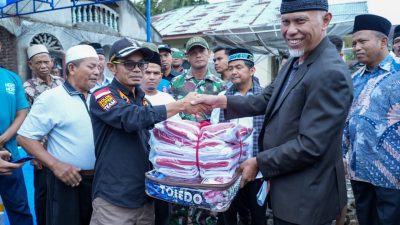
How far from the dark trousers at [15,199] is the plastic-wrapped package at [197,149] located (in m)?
2.00

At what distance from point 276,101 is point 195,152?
1.87 feet

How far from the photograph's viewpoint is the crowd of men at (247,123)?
1.90m

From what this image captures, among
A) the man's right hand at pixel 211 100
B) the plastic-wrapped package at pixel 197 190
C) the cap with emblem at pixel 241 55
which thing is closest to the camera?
the plastic-wrapped package at pixel 197 190

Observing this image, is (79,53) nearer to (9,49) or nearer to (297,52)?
(297,52)

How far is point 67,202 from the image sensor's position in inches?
113

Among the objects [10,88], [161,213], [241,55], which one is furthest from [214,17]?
[161,213]

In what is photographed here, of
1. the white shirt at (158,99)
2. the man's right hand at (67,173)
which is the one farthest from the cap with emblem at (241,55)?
the man's right hand at (67,173)

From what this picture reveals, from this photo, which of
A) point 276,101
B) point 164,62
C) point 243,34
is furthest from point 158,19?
point 276,101

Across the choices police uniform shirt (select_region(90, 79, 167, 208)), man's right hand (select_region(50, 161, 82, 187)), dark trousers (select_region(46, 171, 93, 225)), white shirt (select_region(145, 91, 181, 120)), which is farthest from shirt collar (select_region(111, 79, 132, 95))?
white shirt (select_region(145, 91, 181, 120))

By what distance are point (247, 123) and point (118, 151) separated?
1.45m

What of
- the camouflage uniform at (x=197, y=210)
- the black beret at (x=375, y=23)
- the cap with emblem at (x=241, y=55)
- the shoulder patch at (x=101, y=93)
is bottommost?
the camouflage uniform at (x=197, y=210)

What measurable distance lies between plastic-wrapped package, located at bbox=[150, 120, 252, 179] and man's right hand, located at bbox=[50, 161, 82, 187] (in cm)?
89

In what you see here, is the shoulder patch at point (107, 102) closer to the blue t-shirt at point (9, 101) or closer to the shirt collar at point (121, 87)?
the shirt collar at point (121, 87)

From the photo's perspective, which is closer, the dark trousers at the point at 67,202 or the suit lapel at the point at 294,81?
the suit lapel at the point at 294,81
